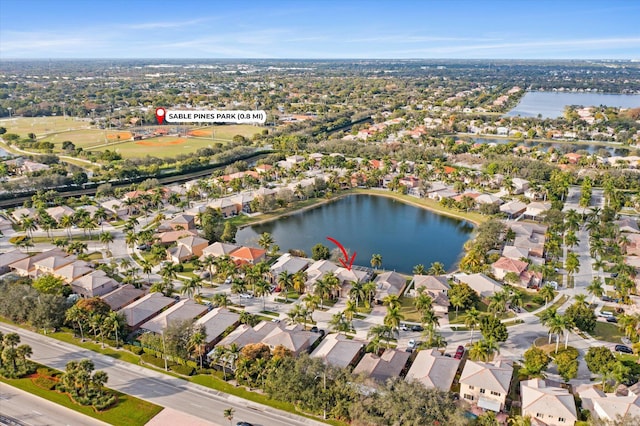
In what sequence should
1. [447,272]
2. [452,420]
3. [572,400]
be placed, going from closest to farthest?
[452,420], [572,400], [447,272]

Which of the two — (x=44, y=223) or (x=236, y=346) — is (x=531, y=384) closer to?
(x=236, y=346)

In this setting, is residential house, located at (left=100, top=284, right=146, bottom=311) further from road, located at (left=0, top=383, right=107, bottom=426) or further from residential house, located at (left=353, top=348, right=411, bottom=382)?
residential house, located at (left=353, top=348, right=411, bottom=382)

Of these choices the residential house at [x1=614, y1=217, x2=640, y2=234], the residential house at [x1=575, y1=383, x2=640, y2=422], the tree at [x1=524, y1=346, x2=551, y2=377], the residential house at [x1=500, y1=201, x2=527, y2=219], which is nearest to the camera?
the residential house at [x1=575, y1=383, x2=640, y2=422]

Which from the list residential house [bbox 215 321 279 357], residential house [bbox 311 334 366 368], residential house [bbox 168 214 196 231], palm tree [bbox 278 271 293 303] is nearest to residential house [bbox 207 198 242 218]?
residential house [bbox 168 214 196 231]

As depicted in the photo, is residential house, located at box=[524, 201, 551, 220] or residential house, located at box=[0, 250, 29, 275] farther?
residential house, located at box=[524, 201, 551, 220]

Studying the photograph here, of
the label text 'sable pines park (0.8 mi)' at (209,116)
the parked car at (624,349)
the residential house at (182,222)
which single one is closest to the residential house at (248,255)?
the residential house at (182,222)

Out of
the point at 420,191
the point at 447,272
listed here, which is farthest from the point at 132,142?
the point at 447,272
